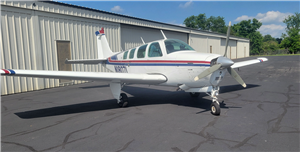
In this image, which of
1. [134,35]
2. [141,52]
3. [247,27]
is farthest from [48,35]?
[247,27]

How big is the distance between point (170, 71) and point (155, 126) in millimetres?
1943

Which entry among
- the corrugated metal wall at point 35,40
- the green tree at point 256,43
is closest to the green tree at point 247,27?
the green tree at point 256,43

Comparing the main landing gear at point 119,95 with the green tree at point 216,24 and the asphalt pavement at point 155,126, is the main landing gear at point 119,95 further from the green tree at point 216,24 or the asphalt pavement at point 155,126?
the green tree at point 216,24

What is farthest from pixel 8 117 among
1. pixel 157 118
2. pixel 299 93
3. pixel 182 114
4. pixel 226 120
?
pixel 299 93

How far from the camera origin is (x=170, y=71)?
5.79 meters

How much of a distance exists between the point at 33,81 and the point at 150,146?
30.6 feet

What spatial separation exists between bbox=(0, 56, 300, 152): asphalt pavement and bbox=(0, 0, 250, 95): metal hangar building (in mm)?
3342

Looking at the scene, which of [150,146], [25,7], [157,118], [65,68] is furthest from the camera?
[65,68]

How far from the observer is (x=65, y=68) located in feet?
38.7

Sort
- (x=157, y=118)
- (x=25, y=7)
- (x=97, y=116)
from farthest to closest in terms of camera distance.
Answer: (x=25, y=7)
(x=97, y=116)
(x=157, y=118)

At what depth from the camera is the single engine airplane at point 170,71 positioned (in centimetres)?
491

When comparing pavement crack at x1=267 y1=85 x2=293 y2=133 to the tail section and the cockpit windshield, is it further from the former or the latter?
the tail section

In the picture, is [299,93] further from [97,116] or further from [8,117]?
[8,117]

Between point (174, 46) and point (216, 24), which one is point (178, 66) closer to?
point (174, 46)
